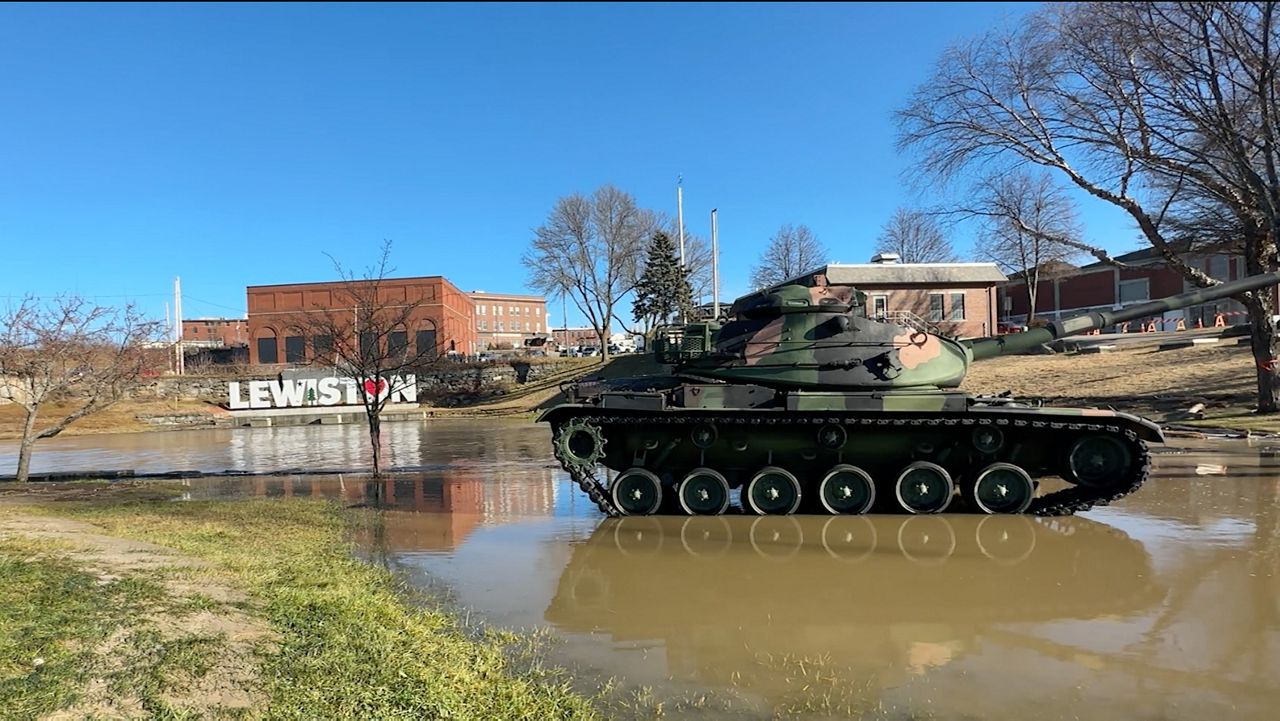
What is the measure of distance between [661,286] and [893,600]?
41952 millimetres

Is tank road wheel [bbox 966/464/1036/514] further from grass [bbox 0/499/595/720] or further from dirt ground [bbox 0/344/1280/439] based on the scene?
dirt ground [bbox 0/344/1280/439]

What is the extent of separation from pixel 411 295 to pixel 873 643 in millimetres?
59132

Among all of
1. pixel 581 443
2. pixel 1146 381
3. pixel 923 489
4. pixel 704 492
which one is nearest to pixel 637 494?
pixel 704 492

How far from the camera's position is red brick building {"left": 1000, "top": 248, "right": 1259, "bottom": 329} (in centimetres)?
3875

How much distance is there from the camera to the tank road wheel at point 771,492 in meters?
9.64

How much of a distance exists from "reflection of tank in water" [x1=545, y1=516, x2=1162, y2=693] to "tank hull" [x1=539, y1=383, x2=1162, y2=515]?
0.44m

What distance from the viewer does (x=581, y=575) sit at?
7.21 meters

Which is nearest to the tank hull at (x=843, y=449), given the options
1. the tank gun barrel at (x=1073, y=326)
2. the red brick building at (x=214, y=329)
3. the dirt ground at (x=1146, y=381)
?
the tank gun barrel at (x=1073, y=326)

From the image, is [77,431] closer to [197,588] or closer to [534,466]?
[534,466]

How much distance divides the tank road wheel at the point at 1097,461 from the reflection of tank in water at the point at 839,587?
0.57 meters

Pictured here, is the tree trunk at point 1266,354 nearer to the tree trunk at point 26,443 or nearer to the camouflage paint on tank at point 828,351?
the camouflage paint on tank at point 828,351

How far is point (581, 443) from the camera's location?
987 centimetres

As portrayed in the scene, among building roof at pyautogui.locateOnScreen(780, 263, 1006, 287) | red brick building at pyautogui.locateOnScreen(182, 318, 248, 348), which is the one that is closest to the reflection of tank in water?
building roof at pyautogui.locateOnScreen(780, 263, 1006, 287)

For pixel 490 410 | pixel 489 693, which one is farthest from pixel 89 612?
pixel 490 410
